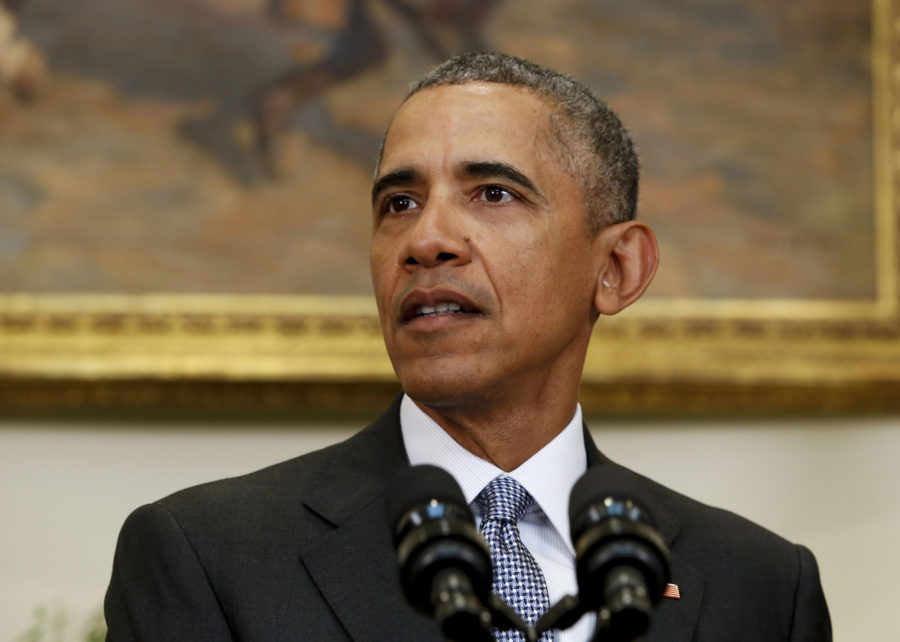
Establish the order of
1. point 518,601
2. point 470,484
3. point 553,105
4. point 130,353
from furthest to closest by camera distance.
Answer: point 130,353
point 553,105
point 470,484
point 518,601

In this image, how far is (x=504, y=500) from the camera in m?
2.20

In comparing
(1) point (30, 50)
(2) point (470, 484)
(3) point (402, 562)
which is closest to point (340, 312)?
(1) point (30, 50)

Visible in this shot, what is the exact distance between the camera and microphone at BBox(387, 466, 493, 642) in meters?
1.22

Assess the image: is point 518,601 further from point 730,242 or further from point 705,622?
point 730,242

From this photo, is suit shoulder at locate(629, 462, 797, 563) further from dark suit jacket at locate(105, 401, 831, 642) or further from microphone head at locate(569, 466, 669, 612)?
microphone head at locate(569, 466, 669, 612)

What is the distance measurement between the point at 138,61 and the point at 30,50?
1.06 feet

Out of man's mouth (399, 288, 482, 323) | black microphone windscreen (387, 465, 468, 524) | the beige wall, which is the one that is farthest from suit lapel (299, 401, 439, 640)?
the beige wall

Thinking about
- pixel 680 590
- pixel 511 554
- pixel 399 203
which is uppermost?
pixel 399 203

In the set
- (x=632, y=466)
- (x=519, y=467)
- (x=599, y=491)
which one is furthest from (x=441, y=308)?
(x=632, y=466)

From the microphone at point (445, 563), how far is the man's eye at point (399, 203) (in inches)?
42.0

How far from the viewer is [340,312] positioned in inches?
145

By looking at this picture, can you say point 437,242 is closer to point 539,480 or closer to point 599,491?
point 539,480

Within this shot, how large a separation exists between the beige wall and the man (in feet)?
4.10

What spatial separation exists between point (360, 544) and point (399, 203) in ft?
2.15
